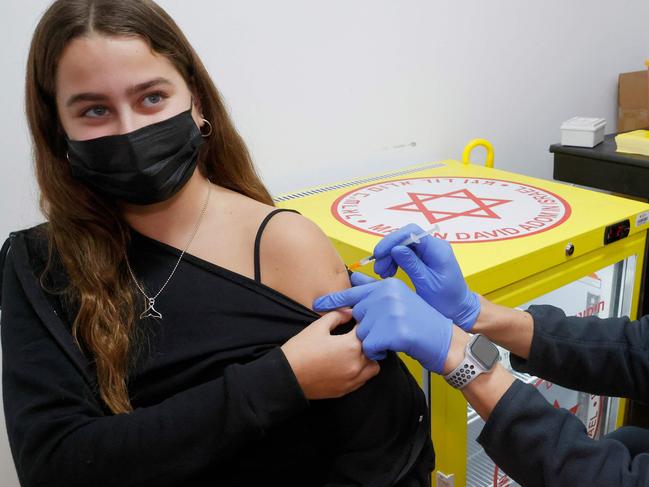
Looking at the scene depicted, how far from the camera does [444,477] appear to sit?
4.23 feet

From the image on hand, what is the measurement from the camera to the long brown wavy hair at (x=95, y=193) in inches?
33.5

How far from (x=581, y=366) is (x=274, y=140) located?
106 cm

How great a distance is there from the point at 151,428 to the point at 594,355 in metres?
0.81

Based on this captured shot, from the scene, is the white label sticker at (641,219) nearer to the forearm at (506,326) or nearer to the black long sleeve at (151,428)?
the forearm at (506,326)

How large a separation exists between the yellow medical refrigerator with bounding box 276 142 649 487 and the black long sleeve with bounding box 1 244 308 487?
49cm

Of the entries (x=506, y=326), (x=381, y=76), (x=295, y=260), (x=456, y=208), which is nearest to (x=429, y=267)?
(x=506, y=326)

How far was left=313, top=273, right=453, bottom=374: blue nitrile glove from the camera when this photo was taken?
86 centimetres

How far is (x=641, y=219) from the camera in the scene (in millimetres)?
1459

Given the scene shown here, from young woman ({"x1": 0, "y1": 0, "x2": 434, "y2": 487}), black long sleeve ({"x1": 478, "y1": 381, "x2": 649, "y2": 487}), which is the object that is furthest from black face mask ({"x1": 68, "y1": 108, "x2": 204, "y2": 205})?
black long sleeve ({"x1": 478, "y1": 381, "x2": 649, "y2": 487})

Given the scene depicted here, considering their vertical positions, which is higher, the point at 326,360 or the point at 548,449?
the point at 326,360

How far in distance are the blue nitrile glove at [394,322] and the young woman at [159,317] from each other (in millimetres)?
25

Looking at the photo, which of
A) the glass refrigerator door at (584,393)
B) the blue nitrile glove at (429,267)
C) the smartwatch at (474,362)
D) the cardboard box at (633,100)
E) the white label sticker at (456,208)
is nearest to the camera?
the smartwatch at (474,362)

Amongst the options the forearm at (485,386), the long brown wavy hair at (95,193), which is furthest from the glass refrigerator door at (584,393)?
the long brown wavy hair at (95,193)

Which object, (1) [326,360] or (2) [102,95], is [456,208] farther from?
(2) [102,95]
